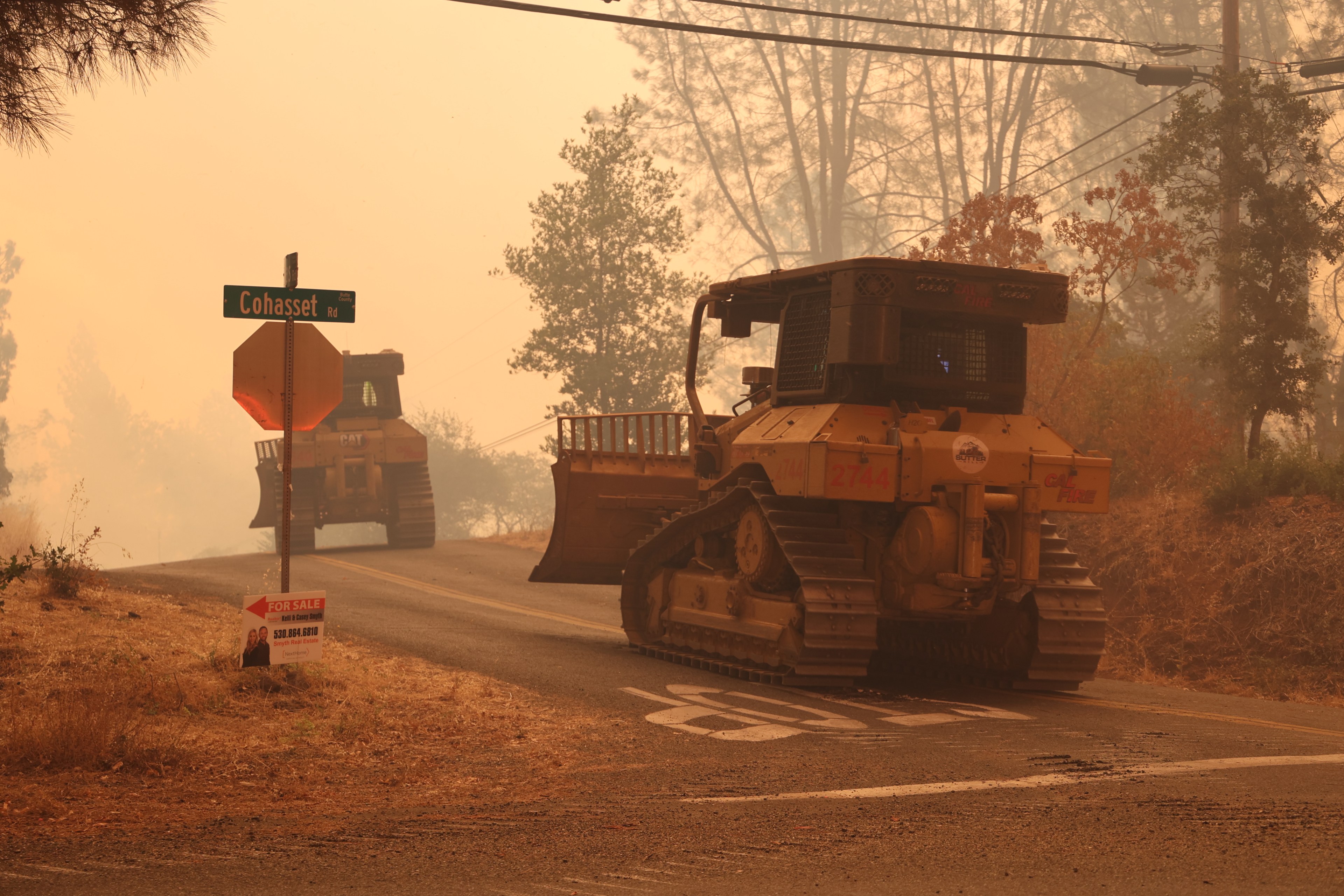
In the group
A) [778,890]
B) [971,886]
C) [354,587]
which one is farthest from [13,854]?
[354,587]

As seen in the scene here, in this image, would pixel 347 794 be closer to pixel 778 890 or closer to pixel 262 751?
pixel 262 751

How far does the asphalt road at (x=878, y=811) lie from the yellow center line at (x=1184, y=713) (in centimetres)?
4

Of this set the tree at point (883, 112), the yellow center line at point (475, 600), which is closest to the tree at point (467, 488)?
the tree at point (883, 112)

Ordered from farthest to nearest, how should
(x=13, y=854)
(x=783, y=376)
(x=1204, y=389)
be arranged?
1. (x=1204, y=389)
2. (x=783, y=376)
3. (x=13, y=854)

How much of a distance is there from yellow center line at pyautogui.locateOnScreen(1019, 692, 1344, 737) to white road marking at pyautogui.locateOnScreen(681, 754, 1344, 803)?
3.83ft

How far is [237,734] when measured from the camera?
7926mm

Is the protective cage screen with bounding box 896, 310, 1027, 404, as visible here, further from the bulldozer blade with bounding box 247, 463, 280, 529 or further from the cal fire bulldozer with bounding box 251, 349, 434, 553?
the bulldozer blade with bounding box 247, 463, 280, 529

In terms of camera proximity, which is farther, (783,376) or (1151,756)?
(783,376)

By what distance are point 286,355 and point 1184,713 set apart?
739 cm

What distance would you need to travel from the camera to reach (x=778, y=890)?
16.1ft

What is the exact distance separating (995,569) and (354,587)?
11.9 metres

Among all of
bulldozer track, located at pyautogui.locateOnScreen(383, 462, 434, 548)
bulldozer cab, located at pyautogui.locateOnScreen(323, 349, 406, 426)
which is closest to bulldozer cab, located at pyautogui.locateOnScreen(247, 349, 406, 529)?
bulldozer cab, located at pyautogui.locateOnScreen(323, 349, 406, 426)

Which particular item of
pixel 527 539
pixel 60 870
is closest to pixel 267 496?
pixel 527 539

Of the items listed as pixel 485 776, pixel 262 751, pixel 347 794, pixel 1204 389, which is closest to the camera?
pixel 347 794
